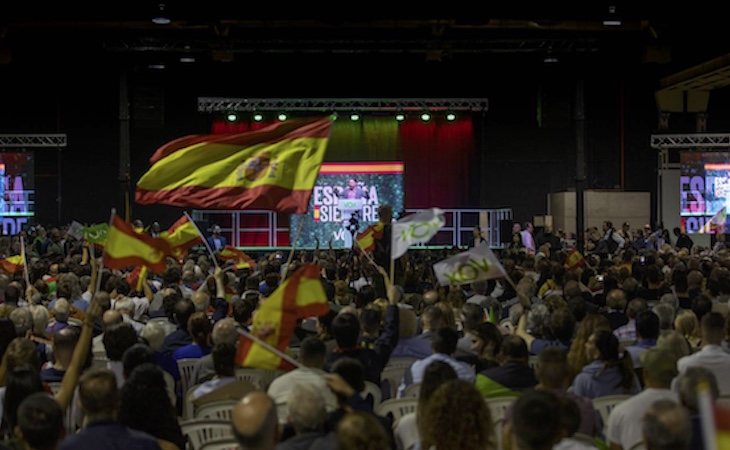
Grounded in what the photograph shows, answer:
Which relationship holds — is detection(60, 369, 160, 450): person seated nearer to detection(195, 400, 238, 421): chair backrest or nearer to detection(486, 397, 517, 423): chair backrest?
detection(195, 400, 238, 421): chair backrest

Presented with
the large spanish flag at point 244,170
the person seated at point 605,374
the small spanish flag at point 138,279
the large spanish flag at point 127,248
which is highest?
the large spanish flag at point 244,170

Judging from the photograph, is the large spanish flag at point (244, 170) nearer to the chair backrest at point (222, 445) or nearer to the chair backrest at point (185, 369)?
the chair backrest at point (185, 369)

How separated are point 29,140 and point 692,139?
65.4ft

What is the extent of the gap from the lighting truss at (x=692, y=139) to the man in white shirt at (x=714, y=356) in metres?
27.0

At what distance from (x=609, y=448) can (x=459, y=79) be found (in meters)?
31.4

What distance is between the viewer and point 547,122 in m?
35.6

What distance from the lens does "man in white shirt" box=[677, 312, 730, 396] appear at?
8758 mm

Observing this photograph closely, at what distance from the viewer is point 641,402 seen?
22.8 ft

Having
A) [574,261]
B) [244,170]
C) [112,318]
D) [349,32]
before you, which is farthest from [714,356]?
[349,32]

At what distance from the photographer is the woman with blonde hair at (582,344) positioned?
28.8ft

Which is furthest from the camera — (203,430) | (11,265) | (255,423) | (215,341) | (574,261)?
(11,265)

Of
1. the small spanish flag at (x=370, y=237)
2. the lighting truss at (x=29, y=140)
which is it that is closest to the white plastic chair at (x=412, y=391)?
the small spanish flag at (x=370, y=237)

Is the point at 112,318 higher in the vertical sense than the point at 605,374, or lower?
higher

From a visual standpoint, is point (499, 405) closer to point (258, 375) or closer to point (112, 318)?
point (258, 375)
